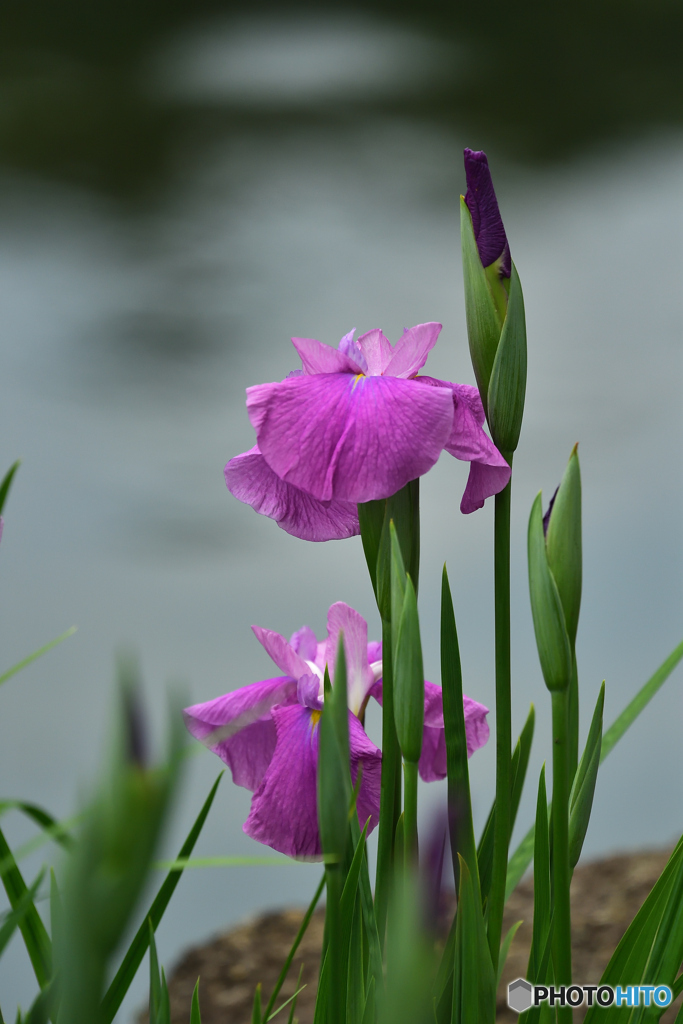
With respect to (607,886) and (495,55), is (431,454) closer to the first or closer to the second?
(607,886)

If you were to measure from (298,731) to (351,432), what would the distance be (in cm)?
14

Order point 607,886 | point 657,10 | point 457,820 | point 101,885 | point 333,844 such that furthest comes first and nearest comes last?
point 657,10
point 607,886
point 457,820
point 333,844
point 101,885

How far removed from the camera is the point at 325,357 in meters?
0.36

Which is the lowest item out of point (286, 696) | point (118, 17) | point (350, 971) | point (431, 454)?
point (350, 971)

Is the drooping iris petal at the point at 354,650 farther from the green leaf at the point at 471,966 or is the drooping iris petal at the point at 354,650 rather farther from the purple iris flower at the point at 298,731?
the green leaf at the point at 471,966

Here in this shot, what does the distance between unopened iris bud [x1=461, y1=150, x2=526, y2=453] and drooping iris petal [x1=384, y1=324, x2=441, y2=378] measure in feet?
0.10

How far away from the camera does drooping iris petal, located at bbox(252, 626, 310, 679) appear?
0.39 m

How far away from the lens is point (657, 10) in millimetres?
2445

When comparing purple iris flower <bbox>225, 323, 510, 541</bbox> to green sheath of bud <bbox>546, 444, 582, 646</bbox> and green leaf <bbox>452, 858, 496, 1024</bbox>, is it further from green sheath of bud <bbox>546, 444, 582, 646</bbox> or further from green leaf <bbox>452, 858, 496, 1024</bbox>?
green leaf <bbox>452, 858, 496, 1024</bbox>

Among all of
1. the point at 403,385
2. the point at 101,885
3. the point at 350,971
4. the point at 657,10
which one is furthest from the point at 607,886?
the point at 657,10

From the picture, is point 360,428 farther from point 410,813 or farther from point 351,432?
point 410,813

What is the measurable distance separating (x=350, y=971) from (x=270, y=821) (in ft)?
0.29

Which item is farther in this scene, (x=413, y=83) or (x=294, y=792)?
(x=413, y=83)

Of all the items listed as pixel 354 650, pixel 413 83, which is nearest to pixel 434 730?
pixel 354 650
